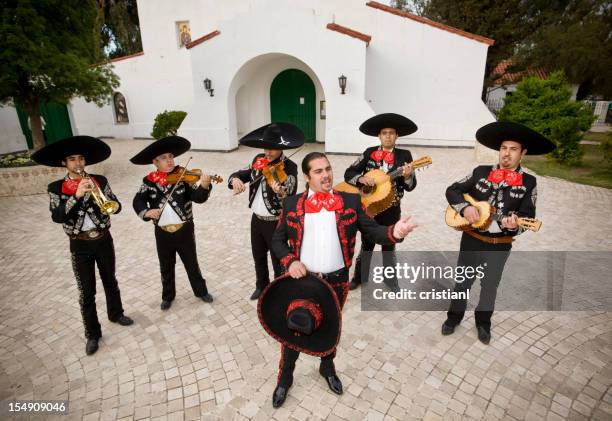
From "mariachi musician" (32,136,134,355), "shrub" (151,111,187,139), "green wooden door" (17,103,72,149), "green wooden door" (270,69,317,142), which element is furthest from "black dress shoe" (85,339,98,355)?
"green wooden door" (17,103,72,149)

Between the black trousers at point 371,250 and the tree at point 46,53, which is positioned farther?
the tree at point 46,53

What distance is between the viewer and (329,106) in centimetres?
1462

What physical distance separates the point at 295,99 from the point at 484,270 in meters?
15.9

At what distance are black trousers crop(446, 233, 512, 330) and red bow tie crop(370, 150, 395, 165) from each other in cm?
138

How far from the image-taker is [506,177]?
11.9ft

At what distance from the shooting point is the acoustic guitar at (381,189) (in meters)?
4.43

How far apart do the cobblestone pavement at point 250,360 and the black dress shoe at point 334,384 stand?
0.19ft

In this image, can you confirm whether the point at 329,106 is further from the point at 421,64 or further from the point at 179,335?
the point at 179,335

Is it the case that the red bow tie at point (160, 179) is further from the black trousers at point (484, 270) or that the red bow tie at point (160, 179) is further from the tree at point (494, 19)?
the tree at point (494, 19)

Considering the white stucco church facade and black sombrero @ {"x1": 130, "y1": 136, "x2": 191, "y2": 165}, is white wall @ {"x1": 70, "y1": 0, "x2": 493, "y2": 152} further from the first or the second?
black sombrero @ {"x1": 130, "y1": 136, "x2": 191, "y2": 165}

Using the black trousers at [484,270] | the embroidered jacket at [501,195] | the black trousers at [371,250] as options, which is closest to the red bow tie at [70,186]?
the black trousers at [371,250]

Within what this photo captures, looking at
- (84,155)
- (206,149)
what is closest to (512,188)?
(84,155)

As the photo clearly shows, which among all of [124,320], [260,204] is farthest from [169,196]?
[124,320]

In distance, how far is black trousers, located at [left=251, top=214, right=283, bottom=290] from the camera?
4558 mm
